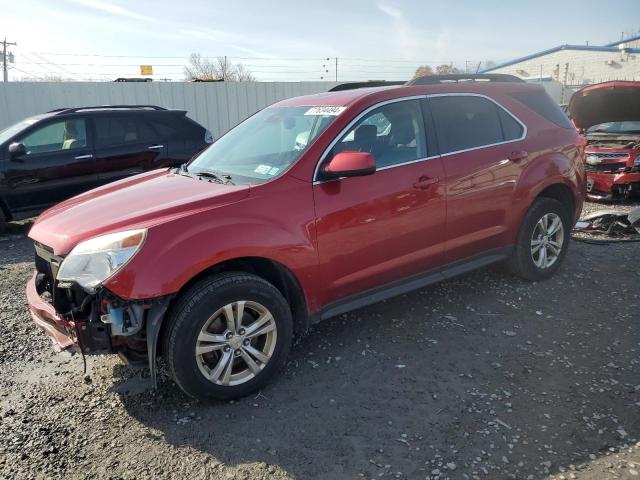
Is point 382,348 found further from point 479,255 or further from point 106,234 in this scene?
point 106,234

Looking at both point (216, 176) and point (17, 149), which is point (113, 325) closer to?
point (216, 176)

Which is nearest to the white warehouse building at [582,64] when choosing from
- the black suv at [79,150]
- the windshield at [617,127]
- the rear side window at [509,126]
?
the windshield at [617,127]

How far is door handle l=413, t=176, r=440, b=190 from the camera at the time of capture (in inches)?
147

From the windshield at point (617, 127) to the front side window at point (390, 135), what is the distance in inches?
289

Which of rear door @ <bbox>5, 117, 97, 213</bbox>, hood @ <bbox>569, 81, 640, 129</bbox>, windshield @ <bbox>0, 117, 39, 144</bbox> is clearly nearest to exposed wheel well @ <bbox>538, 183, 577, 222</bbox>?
hood @ <bbox>569, 81, 640, 129</bbox>

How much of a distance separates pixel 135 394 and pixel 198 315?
87cm

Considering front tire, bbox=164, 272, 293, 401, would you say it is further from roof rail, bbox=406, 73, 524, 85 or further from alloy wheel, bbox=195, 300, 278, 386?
roof rail, bbox=406, 73, 524, 85

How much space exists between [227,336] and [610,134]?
901 cm

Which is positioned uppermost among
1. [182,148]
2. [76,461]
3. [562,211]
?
[182,148]

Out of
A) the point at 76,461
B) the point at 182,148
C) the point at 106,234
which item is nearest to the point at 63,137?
the point at 182,148

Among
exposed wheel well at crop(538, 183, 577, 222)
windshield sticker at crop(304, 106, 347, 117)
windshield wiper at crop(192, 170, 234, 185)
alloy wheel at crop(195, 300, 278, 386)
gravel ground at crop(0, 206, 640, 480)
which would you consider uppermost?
windshield sticker at crop(304, 106, 347, 117)

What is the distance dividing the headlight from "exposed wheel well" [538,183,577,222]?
12.3 ft

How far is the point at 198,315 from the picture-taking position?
9.32ft

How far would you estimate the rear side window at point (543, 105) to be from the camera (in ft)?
15.3
